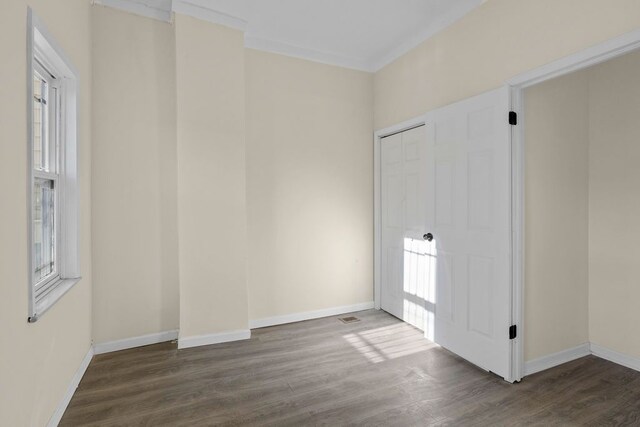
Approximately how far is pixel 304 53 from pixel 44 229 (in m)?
3.03

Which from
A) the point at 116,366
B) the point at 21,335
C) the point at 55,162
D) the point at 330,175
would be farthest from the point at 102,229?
the point at 330,175

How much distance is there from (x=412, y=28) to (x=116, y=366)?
418cm

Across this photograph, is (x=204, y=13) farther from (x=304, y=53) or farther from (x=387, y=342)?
(x=387, y=342)

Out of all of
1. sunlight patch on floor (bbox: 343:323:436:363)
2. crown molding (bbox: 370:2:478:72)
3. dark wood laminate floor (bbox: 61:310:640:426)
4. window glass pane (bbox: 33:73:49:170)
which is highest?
crown molding (bbox: 370:2:478:72)

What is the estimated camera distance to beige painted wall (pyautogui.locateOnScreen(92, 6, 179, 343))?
3018 millimetres

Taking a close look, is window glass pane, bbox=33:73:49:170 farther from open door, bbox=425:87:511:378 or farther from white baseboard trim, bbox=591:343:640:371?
white baseboard trim, bbox=591:343:640:371

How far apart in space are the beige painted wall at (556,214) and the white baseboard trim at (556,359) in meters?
0.04

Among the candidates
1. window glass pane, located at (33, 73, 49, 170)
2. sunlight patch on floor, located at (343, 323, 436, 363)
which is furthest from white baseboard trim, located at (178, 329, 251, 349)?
window glass pane, located at (33, 73, 49, 170)

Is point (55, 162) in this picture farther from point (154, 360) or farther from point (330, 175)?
point (330, 175)

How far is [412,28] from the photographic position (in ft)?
11.0


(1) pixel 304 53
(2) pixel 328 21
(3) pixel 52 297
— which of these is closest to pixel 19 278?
(3) pixel 52 297

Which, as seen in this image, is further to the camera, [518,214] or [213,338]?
[213,338]

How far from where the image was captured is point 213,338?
323cm

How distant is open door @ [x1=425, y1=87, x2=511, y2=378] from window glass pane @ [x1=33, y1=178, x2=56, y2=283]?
121 inches
